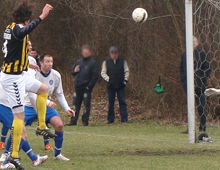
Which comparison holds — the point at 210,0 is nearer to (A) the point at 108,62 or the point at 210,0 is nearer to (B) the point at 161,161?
(B) the point at 161,161

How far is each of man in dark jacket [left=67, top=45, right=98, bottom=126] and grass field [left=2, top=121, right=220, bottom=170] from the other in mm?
1682

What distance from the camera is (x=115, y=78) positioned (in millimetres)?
14914

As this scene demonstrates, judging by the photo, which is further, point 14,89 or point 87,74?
point 87,74

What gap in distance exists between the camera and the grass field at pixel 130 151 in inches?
290

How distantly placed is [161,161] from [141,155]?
703 mm

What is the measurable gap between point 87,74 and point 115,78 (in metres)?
0.77

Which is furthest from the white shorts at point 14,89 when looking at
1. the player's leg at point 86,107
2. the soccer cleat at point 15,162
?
the player's leg at point 86,107

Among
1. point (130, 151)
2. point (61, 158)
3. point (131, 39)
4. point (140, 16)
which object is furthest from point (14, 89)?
point (131, 39)

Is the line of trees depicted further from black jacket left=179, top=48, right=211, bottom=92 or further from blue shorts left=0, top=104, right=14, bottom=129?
blue shorts left=0, top=104, right=14, bottom=129

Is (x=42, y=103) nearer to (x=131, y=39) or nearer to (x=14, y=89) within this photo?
(x=14, y=89)

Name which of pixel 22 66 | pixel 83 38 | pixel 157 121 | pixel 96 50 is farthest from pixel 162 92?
pixel 22 66

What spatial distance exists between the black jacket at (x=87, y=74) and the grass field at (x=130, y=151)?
2.01 meters

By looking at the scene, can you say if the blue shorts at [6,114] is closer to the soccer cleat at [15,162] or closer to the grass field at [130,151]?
the grass field at [130,151]

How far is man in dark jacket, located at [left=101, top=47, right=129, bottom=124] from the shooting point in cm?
1493
